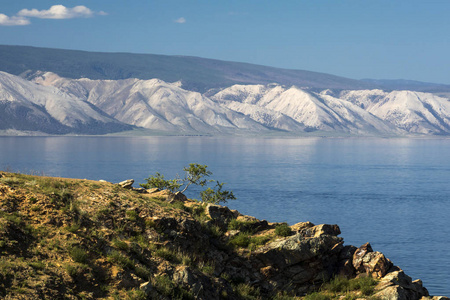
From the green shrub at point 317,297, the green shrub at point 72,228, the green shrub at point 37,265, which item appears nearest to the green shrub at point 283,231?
the green shrub at point 317,297

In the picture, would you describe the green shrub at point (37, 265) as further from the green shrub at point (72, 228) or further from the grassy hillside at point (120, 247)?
the green shrub at point (72, 228)

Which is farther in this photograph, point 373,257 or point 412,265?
point 412,265

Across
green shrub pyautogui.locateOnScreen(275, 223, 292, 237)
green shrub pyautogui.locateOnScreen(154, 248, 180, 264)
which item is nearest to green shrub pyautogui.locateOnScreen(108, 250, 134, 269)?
green shrub pyautogui.locateOnScreen(154, 248, 180, 264)

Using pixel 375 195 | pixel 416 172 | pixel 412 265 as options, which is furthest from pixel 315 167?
pixel 412 265

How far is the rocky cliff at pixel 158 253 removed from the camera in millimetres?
18953

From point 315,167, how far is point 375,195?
68.9 m

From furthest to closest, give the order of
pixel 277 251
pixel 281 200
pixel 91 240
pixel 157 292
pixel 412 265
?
pixel 281 200
pixel 412 265
pixel 277 251
pixel 91 240
pixel 157 292

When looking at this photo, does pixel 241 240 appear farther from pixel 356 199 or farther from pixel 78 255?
pixel 356 199

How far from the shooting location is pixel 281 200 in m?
117

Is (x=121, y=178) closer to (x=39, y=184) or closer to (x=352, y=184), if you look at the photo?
(x=352, y=184)

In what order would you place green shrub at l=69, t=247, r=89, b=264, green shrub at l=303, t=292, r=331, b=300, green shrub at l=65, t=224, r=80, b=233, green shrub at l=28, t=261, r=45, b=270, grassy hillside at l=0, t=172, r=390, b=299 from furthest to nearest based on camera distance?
1. green shrub at l=303, t=292, r=331, b=300
2. green shrub at l=65, t=224, r=80, b=233
3. green shrub at l=69, t=247, r=89, b=264
4. grassy hillside at l=0, t=172, r=390, b=299
5. green shrub at l=28, t=261, r=45, b=270

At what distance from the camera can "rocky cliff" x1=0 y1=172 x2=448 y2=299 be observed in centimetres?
1895

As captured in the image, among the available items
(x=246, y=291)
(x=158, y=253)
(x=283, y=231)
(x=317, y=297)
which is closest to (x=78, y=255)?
(x=158, y=253)

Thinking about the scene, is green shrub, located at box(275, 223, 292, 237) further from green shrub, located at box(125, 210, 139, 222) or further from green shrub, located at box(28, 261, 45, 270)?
green shrub, located at box(28, 261, 45, 270)
